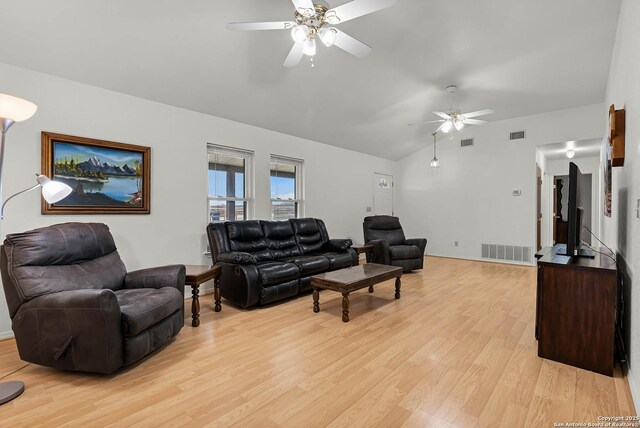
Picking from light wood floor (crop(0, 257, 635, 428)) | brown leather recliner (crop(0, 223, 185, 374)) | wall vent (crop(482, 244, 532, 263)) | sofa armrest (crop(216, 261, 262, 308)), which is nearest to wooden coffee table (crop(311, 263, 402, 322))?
light wood floor (crop(0, 257, 635, 428))

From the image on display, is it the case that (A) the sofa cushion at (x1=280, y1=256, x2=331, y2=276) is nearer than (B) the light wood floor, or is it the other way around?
(B) the light wood floor

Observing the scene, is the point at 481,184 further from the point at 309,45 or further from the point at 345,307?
the point at 309,45

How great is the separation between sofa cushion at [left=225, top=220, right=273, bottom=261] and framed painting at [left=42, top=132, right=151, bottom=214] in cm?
104

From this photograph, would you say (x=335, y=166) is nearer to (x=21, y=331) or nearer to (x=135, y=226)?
(x=135, y=226)

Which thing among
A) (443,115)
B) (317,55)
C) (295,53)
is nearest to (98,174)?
(295,53)

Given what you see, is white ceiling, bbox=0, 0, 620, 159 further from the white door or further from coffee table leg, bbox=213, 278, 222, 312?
the white door

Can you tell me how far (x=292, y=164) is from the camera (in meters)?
5.50

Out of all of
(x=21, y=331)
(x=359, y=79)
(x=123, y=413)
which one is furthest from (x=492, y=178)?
(x=21, y=331)

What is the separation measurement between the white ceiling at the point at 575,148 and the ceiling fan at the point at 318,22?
5319 mm

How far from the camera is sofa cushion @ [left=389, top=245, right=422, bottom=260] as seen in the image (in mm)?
5207

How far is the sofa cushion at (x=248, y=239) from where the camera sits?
156 inches

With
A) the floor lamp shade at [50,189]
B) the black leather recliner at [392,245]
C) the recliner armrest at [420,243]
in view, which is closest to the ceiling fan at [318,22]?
the floor lamp shade at [50,189]

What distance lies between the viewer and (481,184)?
645cm

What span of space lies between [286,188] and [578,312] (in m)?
4.22
